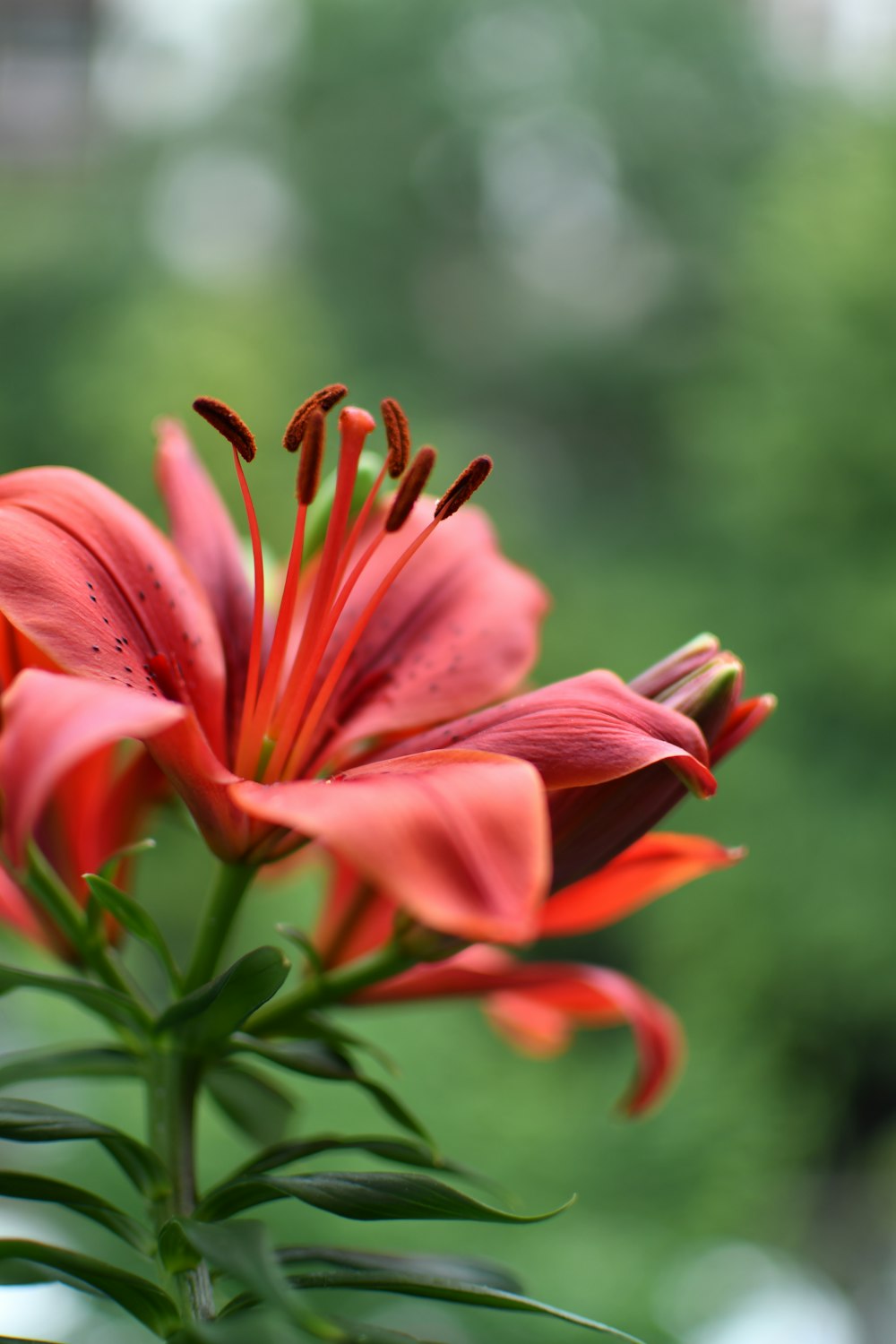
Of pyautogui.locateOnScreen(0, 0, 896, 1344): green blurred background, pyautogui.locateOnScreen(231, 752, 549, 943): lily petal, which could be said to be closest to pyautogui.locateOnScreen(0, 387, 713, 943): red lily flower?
pyautogui.locateOnScreen(231, 752, 549, 943): lily petal

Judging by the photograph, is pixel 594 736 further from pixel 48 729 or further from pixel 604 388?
pixel 604 388

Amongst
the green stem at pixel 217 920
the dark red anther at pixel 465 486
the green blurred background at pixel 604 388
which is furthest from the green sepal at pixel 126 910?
the green blurred background at pixel 604 388

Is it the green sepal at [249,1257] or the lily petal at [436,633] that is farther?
the lily petal at [436,633]

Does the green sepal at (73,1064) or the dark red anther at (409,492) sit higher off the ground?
the dark red anther at (409,492)

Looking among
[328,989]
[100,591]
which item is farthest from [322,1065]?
[100,591]

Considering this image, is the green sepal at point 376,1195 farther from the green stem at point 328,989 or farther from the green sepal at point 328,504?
the green sepal at point 328,504

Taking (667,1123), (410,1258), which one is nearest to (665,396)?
(667,1123)

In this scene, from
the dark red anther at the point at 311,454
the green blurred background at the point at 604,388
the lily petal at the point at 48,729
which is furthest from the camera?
the green blurred background at the point at 604,388
